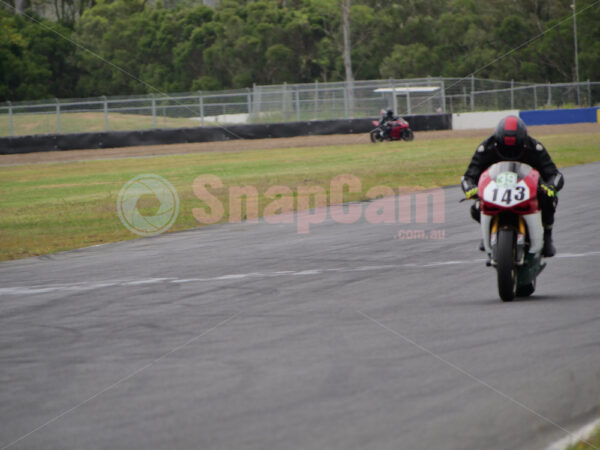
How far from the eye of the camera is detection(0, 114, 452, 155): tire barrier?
3953 cm

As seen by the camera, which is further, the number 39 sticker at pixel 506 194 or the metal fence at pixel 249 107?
the metal fence at pixel 249 107

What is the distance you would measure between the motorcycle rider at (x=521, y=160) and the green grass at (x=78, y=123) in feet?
122

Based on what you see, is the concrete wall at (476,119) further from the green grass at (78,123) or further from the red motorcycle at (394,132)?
the green grass at (78,123)

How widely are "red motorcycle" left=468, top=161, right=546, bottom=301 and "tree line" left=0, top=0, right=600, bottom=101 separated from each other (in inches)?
2436

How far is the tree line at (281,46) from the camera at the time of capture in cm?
6800

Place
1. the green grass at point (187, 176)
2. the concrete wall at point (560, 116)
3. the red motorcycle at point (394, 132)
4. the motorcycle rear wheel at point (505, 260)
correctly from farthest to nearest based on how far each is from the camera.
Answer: the concrete wall at point (560, 116)
the red motorcycle at point (394, 132)
the green grass at point (187, 176)
the motorcycle rear wheel at point (505, 260)

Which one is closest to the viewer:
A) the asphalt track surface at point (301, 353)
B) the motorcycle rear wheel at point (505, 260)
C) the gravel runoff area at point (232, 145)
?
the asphalt track surface at point (301, 353)

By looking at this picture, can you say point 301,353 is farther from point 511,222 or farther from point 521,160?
point 521,160

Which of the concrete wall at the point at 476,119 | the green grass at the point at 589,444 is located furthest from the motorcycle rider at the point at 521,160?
the concrete wall at the point at 476,119

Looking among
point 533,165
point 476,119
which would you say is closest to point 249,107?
point 476,119

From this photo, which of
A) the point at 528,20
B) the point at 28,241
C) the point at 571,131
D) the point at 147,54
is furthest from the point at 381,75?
the point at 28,241


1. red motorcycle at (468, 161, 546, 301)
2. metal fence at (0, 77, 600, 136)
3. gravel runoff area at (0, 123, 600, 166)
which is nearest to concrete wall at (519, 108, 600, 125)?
gravel runoff area at (0, 123, 600, 166)

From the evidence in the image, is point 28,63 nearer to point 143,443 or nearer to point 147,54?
point 147,54

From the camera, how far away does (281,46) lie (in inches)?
2918
